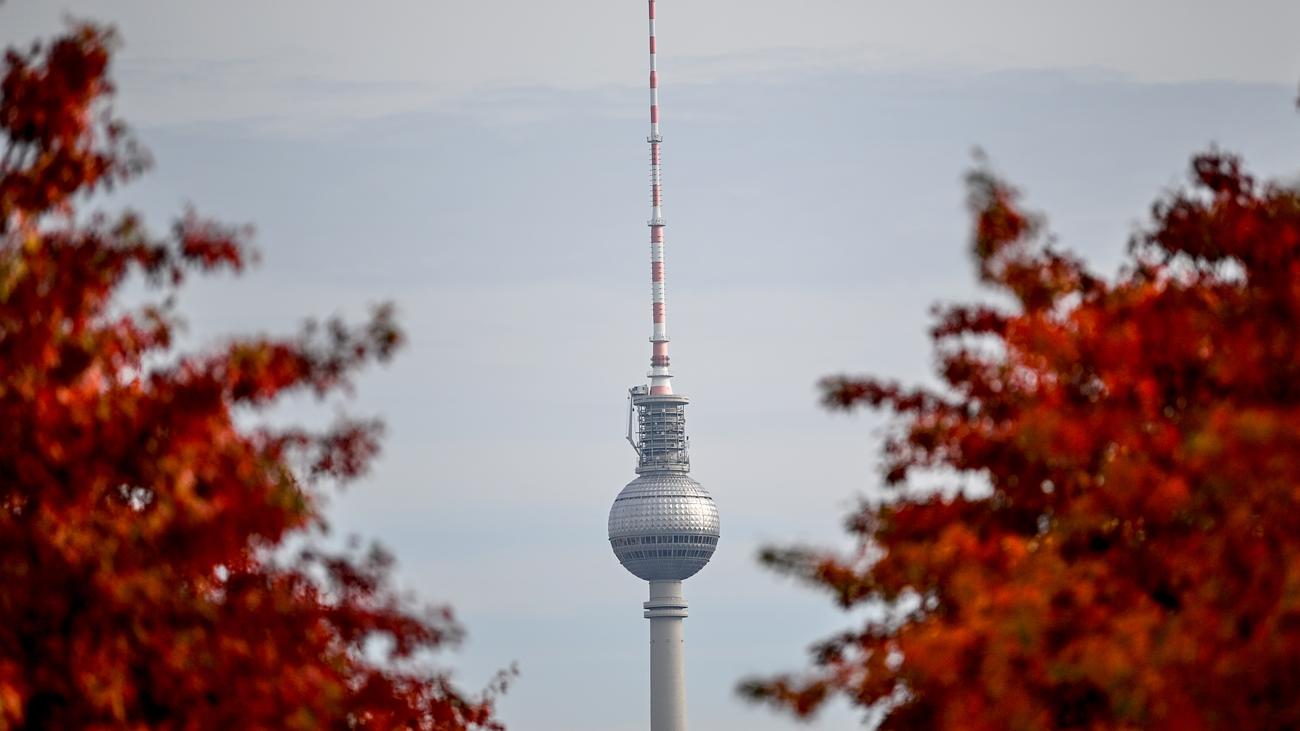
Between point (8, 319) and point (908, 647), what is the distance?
8.62 m

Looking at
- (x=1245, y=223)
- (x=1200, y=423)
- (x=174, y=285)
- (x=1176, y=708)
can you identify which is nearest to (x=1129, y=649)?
(x=1176, y=708)

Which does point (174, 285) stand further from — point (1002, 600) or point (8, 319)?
point (1002, 600)

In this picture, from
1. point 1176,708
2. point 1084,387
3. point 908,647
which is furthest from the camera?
A: point 1084,387

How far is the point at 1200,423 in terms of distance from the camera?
21.2 metres

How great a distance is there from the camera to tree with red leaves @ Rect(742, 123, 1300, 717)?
19.1 metres

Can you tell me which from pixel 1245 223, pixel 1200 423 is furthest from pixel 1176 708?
pixel 1245 223

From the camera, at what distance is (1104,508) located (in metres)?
22.1

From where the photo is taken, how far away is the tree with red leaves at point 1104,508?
62.6 ft

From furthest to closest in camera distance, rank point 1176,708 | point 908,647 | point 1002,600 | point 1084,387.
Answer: point 1084,387 < point 908,647 < point 1002,600 < point 1176,708

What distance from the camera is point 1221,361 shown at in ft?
70.8

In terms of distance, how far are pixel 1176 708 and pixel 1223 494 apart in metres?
2.03

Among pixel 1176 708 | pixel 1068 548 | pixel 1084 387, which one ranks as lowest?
pixel 1176 708

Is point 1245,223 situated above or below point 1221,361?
above

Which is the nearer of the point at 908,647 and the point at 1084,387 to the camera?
the point at 908,647
